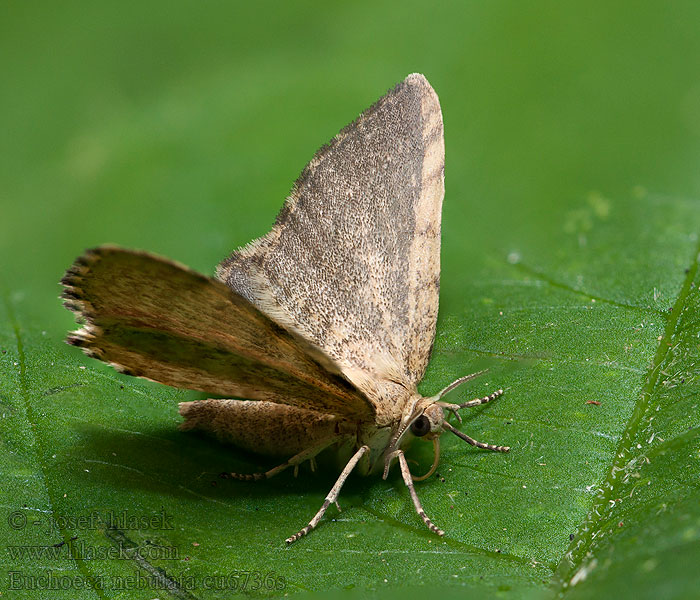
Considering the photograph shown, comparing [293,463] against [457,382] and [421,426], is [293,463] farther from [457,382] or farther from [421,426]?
[457,382]

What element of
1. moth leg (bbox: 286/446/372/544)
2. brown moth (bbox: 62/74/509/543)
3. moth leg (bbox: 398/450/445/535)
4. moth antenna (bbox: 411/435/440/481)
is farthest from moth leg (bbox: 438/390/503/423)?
moth leg (bbox: 286/446/372/544)

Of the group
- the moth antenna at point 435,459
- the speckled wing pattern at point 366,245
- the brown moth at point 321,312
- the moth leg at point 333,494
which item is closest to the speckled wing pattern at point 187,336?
the brown moth at point 321,312

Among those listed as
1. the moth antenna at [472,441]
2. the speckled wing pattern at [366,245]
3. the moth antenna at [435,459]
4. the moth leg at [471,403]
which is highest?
the speckled wing pattern at [366,245]

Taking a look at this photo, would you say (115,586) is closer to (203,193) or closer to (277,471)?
(277,471)

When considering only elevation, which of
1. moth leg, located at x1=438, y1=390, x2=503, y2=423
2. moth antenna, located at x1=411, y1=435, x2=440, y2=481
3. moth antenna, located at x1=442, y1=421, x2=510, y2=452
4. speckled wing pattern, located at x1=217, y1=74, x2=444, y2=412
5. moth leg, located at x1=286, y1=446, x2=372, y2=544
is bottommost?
moth leg, located at x1=286, y1=446, x2=372, y2=544

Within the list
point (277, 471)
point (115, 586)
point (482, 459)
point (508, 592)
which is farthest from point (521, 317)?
point (115, 586)

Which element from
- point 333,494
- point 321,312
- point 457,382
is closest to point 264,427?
point 333,494

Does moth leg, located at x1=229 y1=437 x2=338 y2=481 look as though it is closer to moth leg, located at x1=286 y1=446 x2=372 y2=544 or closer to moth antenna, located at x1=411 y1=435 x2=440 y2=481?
moth leg, located at x1=286 y1=446 x2=372 y2=544

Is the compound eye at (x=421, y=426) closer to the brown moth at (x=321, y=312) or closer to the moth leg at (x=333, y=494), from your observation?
the brown moth at (x=321, y=312)
